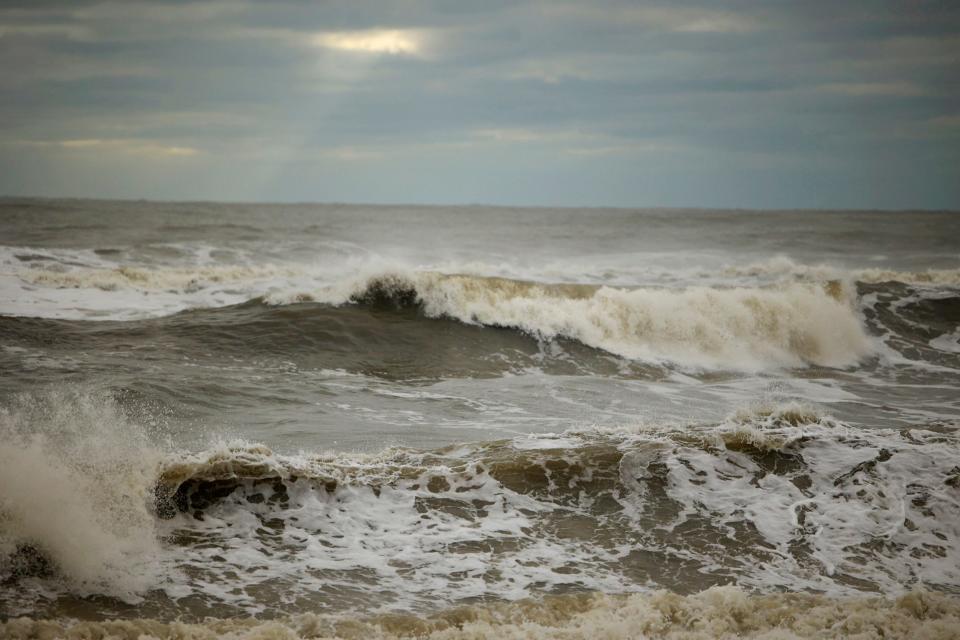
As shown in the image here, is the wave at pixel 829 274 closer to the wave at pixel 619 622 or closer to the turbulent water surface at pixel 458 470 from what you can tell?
the turbulent water surface at pixel 458 470

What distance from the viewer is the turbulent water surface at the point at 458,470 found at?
489 centimetres

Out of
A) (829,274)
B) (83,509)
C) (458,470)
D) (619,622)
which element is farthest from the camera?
(829,274)

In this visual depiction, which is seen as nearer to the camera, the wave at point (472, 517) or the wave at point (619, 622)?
the wave at point (619, 622)

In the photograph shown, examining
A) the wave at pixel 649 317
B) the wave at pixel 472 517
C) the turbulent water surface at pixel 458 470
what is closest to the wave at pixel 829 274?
the wave at pixel 649 317

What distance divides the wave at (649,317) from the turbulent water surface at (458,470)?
0.07 meters

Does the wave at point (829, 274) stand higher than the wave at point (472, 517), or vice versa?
the wave at point (829, 274)

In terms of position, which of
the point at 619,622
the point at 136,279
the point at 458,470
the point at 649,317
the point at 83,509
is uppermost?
the point at 136,279

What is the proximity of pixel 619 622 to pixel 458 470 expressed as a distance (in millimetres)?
2451

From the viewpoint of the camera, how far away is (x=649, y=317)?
1653 cm

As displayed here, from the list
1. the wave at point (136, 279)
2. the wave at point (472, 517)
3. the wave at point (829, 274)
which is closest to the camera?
the wave at point (472, 517)

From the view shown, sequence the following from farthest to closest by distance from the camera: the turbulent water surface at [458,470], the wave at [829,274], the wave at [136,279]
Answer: the wave at [829,274] < the wave at [136,279] < the turbulent water surface at [458,470]

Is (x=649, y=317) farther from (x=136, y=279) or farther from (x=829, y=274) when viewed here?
(x=136, y=279)

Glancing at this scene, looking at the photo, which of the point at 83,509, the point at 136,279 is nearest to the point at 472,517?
the point at 83,509

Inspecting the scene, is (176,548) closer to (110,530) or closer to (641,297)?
(110,530)
